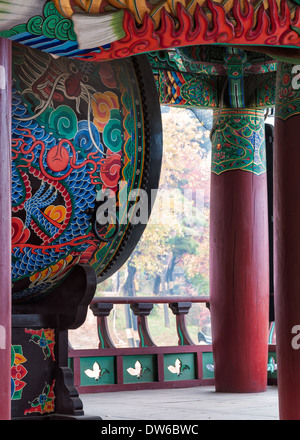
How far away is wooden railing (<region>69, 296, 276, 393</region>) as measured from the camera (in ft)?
13.2

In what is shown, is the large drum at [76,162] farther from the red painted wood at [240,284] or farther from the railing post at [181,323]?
the railing post at [181,323]

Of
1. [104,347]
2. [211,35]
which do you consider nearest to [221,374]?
[104,347]

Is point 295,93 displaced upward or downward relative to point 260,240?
upward

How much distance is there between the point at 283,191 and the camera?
2.47 m

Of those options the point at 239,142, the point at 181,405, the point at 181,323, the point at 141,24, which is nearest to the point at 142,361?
the point at 181,323

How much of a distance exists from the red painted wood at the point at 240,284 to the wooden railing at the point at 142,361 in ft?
1.35

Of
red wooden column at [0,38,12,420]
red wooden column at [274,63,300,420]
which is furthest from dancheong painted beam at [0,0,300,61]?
red wooden column at [274,63,300,420]

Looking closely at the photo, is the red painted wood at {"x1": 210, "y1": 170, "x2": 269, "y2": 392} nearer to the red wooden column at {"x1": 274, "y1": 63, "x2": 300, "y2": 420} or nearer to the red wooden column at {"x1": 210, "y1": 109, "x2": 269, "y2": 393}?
the red wooden column at {"x1": 210, "y1": 109, "x2": 269, "y2": 393}

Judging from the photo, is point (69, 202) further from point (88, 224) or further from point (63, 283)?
point (63, 283)

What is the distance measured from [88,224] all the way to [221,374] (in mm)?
1564

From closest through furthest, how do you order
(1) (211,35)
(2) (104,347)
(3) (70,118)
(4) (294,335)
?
(1) (211,35), (4) (294,335), (3) (70,118), (2) (104,347)

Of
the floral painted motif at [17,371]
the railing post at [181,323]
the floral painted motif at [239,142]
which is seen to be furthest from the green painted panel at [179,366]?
the floral painted motif at [17,371]

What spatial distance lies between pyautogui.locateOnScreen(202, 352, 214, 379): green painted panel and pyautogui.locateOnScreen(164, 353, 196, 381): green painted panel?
0.22 feet

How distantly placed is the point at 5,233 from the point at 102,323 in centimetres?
241
